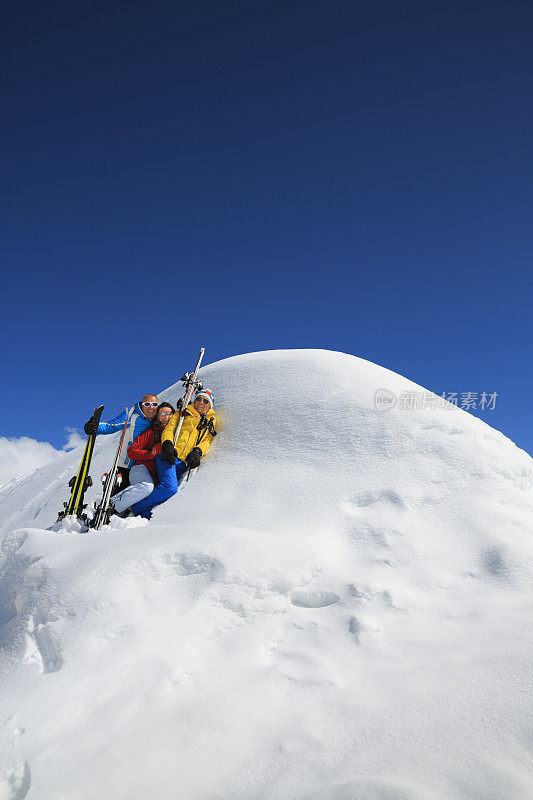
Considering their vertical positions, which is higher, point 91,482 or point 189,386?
point 189,386

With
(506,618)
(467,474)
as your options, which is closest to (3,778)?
(506,618)

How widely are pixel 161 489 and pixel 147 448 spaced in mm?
915

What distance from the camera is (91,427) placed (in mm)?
7445

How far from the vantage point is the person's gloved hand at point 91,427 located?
7.43 metres

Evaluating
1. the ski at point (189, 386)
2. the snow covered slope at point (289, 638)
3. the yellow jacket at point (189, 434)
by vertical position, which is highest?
the ski at point (189, 386)

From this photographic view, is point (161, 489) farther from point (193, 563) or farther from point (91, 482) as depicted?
point (193, 563)

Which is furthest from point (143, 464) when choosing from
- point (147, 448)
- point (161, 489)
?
point (161, 489)

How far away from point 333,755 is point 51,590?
→ 2.61 meters

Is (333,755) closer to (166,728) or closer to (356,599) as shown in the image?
(166,728)

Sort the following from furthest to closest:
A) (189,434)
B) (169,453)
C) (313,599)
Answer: (189,434), (169,453), (313,599)

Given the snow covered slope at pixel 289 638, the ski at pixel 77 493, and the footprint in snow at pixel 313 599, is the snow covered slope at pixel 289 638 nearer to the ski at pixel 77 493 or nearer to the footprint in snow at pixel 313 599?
the footprint in snow at pixel 313 599

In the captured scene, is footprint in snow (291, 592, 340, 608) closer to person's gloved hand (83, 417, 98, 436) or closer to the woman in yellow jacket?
the woman in yellow jacket

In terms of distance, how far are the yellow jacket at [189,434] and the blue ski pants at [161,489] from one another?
302mm

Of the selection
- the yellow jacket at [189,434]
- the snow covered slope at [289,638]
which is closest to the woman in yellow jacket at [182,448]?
the yellow jacket at [189,434]
